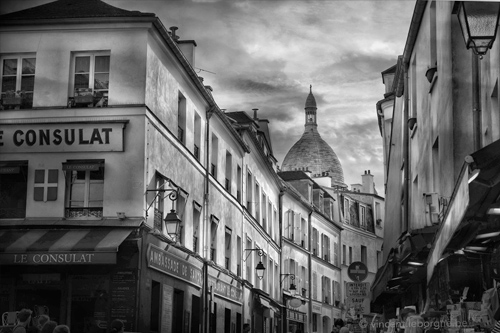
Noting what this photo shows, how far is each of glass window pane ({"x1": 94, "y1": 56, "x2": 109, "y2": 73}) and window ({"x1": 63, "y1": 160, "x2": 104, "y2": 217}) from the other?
85.6 inches

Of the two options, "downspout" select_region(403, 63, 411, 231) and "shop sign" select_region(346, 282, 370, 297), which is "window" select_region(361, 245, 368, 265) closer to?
"downspout" select_region(403, 63, 411, 231)

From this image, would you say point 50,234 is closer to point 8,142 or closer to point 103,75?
point 8,142

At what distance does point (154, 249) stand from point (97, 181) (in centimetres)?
204

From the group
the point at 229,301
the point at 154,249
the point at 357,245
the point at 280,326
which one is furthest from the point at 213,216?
the point at 357,245

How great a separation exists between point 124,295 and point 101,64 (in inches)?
213

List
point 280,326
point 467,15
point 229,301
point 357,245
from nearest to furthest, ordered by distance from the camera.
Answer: point 467,15
point 229,301
point 280,326
point 357,245

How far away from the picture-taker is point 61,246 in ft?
59.9

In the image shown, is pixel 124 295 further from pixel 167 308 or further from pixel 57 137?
pixel 57 137

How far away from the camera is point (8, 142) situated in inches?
774

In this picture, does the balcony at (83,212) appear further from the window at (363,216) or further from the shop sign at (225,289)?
the window at (363,216)

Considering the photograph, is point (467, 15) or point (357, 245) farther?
point (357, 245)

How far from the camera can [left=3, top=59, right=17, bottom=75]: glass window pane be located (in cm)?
1964

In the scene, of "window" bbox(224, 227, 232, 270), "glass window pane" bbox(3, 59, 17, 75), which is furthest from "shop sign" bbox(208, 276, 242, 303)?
"glass window pane" bbox(3, 59, 17, 75)

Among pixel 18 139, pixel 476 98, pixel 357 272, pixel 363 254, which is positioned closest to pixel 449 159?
pixel 476 98
